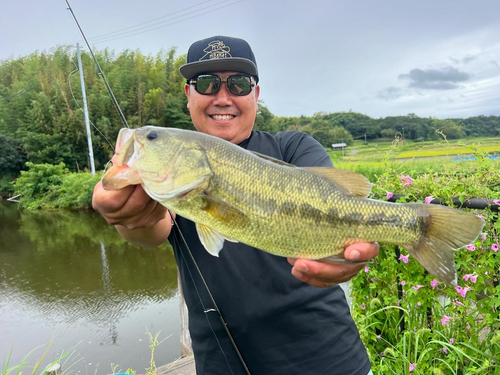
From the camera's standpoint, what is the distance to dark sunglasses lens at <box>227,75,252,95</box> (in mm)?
2172

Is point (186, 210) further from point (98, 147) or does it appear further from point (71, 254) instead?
point (98, 147)

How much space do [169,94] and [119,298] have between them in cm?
2551

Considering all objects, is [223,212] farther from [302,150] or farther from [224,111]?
[224,111]

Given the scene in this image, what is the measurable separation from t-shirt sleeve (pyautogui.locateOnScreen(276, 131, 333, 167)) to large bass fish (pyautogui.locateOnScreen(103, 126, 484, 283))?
0.41m

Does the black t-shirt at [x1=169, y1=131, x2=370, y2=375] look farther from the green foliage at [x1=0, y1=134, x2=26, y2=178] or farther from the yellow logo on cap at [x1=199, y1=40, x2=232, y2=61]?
the green foliage at [x1=0, y1=134, x2=26, y2=178]

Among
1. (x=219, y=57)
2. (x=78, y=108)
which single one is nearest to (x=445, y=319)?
(x=219, y=57)

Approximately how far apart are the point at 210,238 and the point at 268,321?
23.5 inches

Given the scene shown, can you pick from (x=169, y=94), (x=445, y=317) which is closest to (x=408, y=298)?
(x=445, y=317)

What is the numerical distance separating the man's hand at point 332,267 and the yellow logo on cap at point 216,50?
1464 millimetres

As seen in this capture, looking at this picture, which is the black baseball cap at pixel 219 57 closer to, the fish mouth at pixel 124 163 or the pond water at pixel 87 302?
the fish mouth at pixel 124 163

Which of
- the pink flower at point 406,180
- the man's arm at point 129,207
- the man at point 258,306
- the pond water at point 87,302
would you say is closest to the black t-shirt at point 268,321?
the man at point 258,306

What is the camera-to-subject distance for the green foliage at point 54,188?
2177 cm

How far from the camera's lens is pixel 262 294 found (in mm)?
1701

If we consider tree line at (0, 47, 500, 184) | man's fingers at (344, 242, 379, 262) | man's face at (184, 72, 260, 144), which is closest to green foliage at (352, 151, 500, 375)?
man's fingers at (344, 242, 379, 262)
